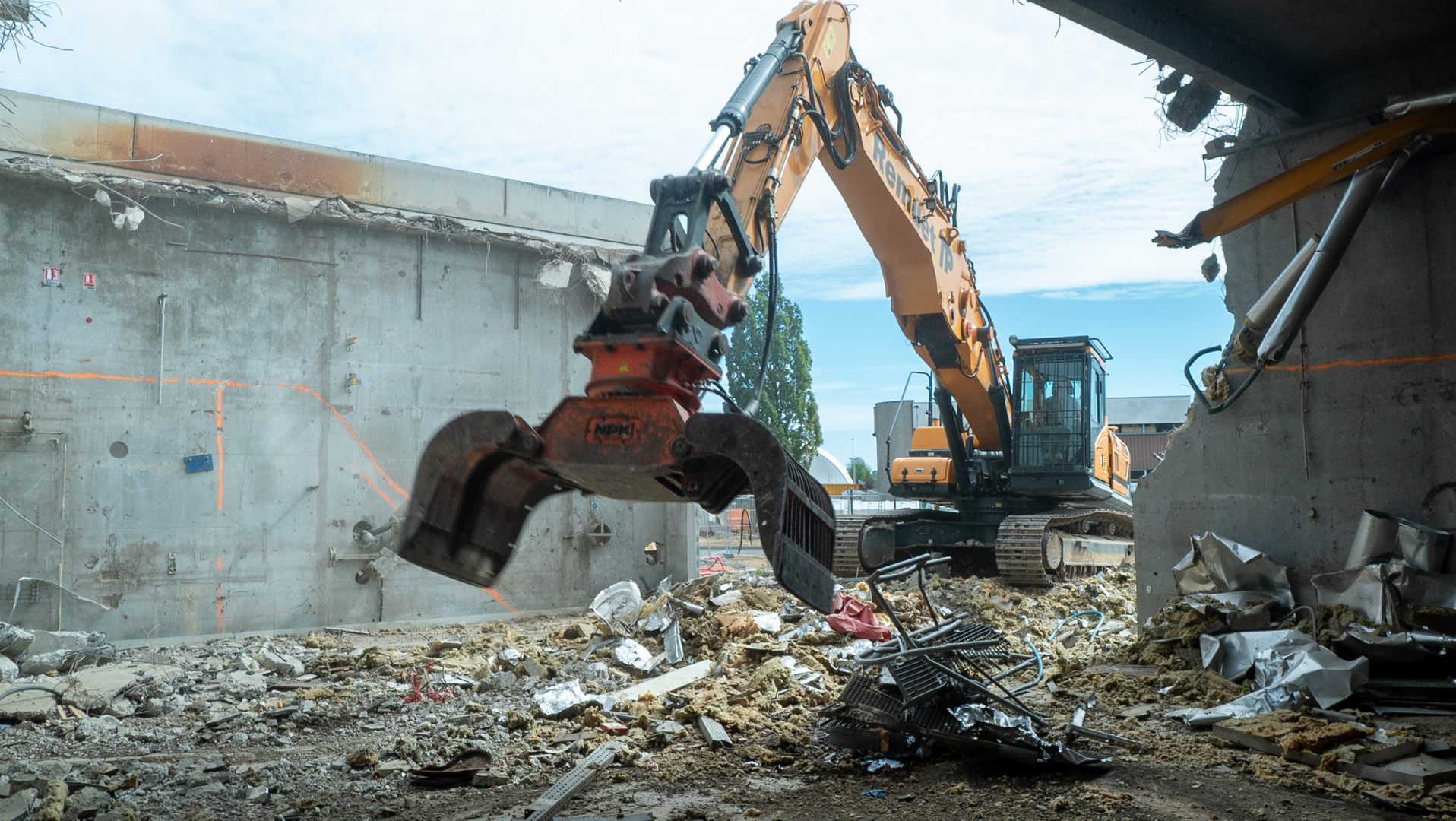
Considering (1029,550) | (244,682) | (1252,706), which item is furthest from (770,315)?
(1029,550)

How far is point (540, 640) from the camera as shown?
8672mm

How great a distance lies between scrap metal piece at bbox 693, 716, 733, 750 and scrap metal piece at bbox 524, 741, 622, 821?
1.56 feet

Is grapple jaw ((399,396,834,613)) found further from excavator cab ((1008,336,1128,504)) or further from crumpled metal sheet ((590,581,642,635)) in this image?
excavator cab ((1008,336,1128,504))

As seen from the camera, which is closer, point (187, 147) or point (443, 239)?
point (187, 147)

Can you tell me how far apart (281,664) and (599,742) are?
3.63 meters

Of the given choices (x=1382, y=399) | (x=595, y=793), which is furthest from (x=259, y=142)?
(x=1382, y=399)

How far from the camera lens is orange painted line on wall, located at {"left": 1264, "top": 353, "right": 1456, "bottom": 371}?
613cm

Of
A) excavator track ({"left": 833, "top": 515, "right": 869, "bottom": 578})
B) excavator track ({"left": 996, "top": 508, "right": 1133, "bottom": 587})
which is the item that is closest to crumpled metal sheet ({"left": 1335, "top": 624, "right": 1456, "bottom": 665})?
excavator track ({"left": 996, "top": 508, "right": 1133, "bottom": 587})

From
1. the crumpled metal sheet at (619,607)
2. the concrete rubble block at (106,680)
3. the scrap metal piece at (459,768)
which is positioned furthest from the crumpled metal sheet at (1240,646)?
the concrete rubble block at (106,680)

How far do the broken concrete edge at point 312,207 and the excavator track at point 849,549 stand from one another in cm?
445

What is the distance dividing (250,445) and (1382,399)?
32.3ft

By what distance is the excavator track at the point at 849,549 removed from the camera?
12.1 metres

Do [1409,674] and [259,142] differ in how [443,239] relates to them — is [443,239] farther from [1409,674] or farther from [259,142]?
[1409,674]

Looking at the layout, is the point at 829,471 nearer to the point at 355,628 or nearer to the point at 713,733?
the point at 355,628
